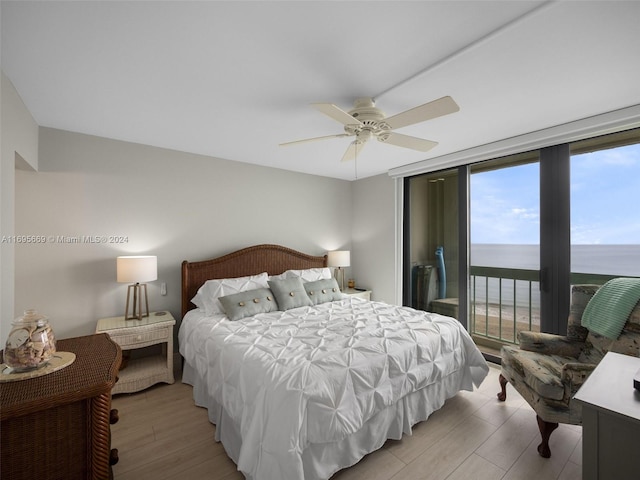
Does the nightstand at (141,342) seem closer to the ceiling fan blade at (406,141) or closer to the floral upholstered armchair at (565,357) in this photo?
the ceiling fan blade at (406,141)

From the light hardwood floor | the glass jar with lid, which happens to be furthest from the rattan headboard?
the glass jar with lid

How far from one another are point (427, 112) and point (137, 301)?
3.27 meters

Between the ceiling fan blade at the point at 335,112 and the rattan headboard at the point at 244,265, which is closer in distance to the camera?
the ceiling fan blade at the point at 335,112

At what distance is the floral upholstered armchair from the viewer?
187 centimetres

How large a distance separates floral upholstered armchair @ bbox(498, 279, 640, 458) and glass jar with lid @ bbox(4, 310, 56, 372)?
2.88 m

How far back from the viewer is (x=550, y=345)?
2385 millimetres

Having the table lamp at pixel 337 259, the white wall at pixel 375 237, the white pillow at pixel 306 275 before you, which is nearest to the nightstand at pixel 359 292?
the white wall at pixel 375 237

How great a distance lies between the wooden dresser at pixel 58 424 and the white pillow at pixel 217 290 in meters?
1.61

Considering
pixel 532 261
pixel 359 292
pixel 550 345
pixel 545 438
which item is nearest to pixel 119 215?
pixel 359 292

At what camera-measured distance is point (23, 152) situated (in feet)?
7.16

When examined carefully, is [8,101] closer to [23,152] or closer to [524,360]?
[23,152]

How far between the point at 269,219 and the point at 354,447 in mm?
2937

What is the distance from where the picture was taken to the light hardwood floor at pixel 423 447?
1.77 meters

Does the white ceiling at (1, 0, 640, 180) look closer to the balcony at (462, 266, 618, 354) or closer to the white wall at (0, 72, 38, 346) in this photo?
the white wall at (0, 72, 38, 346)
